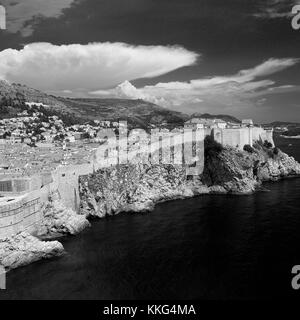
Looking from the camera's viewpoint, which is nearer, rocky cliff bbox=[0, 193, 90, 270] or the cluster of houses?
rocky cliff bbox=[0, 193, 90, 270]

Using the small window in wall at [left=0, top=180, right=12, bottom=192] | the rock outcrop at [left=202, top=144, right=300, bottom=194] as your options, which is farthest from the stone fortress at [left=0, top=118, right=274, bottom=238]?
the rock outcrop at [left=202, top=144, right=300, bottom=194]

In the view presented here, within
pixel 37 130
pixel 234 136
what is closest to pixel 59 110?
pixel 37 130

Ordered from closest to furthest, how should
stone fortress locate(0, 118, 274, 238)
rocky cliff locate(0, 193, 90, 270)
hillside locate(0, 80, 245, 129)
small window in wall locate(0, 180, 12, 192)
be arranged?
rocky cliff locate(0, 193, 90, 270) < stone fortress locate(0, 118, 274, 238) < small window in wall locate(0, 180, 12, 192) < hillside locate(0, 80, 245, 129)

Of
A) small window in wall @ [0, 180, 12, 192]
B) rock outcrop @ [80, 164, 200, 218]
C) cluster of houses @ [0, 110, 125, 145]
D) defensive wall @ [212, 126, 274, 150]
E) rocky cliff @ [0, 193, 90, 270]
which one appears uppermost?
cluster of houses @ [0, 110, 125, 145]

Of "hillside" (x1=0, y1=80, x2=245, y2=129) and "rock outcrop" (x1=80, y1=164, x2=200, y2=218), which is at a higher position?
"hillside" (x1=0, y1=80, x2=245, y2=129)

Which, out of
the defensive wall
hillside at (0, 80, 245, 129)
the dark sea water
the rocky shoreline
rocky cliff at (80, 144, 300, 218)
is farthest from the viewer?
hillside at (0, 80, 245, 129)

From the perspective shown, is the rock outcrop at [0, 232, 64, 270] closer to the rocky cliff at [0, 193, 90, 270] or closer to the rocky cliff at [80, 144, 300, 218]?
the rocky cliff at [0, 193, 90, 270]
